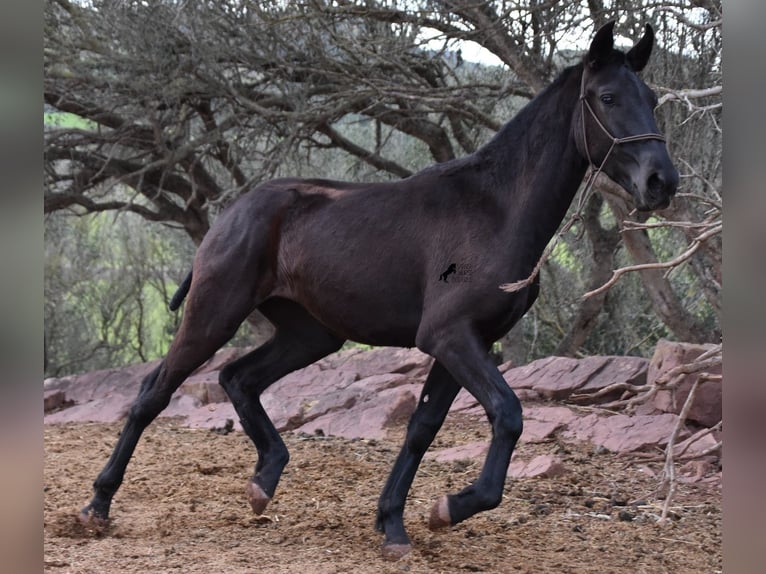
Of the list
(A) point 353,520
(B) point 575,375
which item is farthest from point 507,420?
(B) point 575,375

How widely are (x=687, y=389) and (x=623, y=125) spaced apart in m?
3.52

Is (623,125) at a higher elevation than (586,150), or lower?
higher

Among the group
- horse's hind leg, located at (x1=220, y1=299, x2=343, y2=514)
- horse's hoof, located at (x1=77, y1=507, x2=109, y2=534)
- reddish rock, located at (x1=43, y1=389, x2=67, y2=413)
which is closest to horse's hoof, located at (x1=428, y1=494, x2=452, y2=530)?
horse's hind leg, located at (x1=220, y1=299, x2=343, y2=514)

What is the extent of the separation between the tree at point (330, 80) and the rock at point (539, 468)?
2.14 meters

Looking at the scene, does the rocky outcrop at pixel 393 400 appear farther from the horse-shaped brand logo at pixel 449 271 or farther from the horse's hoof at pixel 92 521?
the horse's hoof at pixel 92 521

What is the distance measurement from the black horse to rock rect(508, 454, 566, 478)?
1658 millimetres

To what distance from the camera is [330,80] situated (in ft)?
32.3

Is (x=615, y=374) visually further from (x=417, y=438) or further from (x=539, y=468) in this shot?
(x=417, y=438)

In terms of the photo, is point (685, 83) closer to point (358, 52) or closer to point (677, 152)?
point (677, 152)

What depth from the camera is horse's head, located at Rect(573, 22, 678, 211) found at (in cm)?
366

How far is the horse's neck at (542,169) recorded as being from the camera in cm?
409

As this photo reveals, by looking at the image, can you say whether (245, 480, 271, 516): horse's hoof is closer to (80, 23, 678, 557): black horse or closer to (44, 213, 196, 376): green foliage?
(80, 23, 678, 557): black horse

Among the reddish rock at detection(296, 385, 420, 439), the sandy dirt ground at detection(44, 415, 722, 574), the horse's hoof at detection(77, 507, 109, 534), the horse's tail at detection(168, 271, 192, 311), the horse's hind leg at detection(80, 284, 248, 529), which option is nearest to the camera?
the sandy dirt ground at detection(44, 415, 722, 574)

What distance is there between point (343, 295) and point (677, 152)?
4405 millimetres
